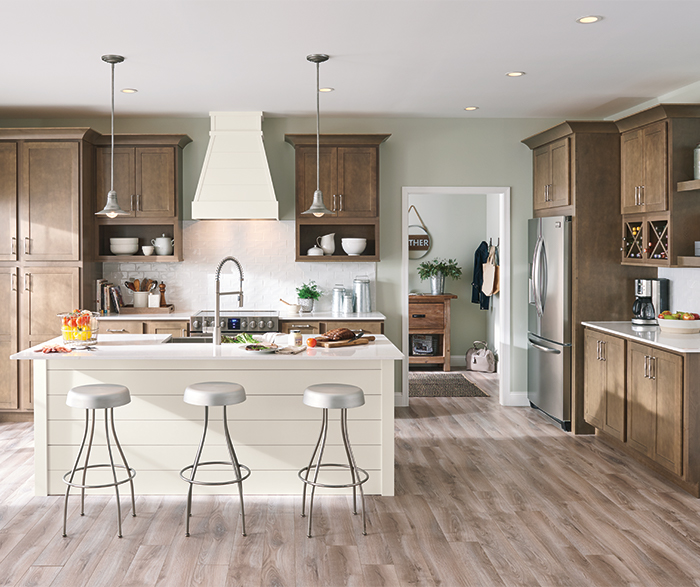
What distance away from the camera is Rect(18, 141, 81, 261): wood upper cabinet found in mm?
5648

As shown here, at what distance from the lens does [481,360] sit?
807 centimetres

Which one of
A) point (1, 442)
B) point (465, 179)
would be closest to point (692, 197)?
point (465, 179)

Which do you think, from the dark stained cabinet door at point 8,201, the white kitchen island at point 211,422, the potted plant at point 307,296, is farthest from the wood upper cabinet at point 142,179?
the white kitchen island at point 211,422

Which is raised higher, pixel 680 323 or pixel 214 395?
pixel 680 323

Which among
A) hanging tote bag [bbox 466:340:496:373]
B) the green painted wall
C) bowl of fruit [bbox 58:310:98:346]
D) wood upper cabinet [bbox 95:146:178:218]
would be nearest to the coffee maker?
the green painted wall

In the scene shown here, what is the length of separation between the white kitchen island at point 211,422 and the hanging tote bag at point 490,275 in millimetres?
4168

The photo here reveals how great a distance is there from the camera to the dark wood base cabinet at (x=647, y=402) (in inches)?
152

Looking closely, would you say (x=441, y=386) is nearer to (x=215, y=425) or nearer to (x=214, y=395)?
(x=215, y=425)

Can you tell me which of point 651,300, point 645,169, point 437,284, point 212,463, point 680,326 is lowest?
point 212,463

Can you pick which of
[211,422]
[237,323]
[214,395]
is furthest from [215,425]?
[237,323]

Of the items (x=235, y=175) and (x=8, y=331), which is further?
(x=235, y=175)

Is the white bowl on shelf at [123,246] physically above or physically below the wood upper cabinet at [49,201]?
below

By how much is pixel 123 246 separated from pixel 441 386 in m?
3.62

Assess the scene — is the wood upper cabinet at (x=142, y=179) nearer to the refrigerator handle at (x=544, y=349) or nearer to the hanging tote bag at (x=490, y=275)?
the refrigerator handle at (x=544, y=349)
